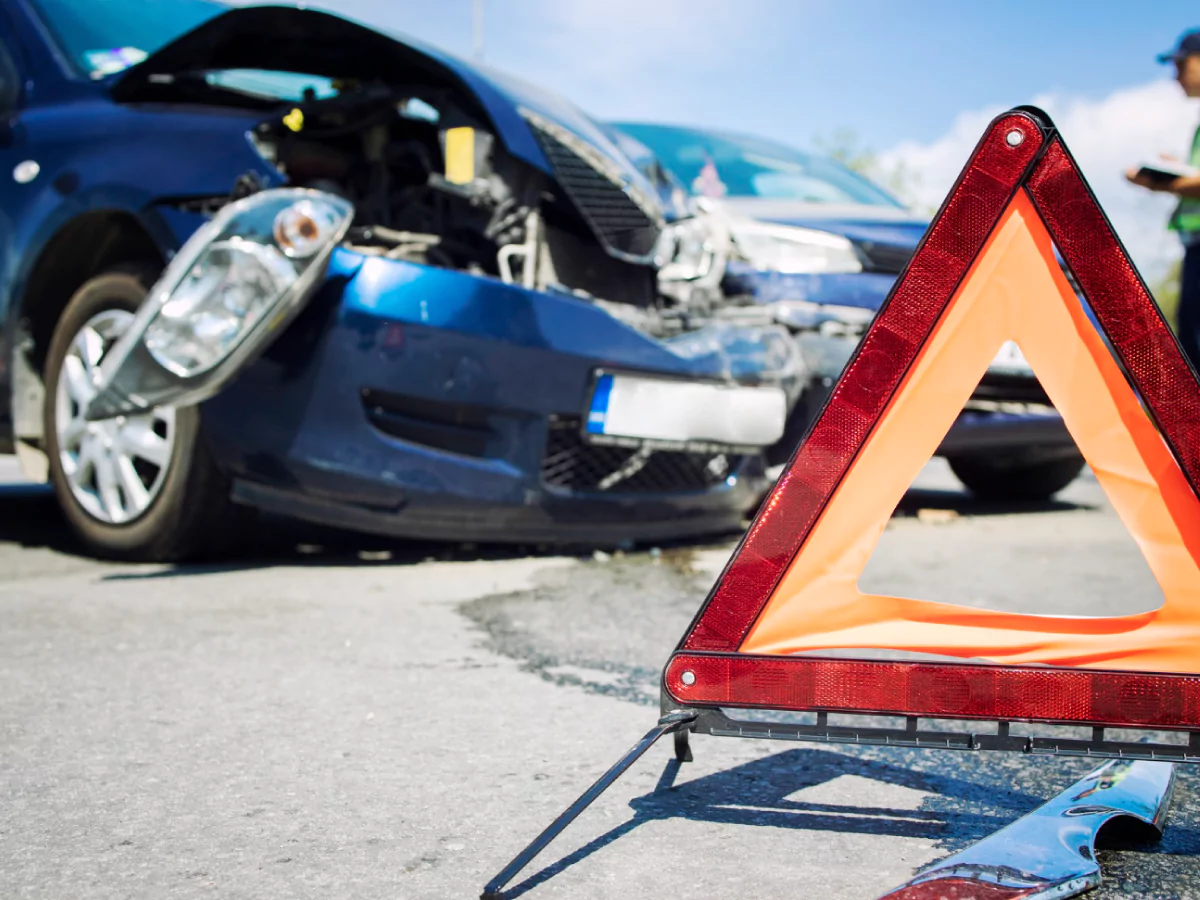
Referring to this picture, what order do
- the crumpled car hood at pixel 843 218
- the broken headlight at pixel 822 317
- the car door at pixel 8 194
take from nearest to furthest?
the car door at pixel 8 194 < the broken headlight at pixel 822 317 < the crumpled car hood at pixel 843 218

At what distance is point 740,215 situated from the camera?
220 inches

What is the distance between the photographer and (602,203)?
14.3ft

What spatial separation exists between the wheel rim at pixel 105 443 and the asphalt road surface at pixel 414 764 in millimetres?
263

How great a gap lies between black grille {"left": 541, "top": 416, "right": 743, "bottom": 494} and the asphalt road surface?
0.37 metres

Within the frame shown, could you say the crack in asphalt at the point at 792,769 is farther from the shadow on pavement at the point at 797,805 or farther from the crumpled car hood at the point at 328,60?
the crumpled car hood at the point at 328,60

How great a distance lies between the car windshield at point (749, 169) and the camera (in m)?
6.36

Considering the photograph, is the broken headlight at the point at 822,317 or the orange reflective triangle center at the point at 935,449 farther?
the broken headlight at the point at 822,317

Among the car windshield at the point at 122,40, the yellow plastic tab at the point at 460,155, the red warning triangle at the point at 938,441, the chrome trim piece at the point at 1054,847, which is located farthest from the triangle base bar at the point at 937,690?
the car windshield at the point at 122,40

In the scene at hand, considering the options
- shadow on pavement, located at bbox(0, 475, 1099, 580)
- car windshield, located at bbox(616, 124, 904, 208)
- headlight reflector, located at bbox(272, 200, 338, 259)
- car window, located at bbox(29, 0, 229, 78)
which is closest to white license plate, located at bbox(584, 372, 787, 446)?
shadow on pavement, located at bbox(0, 475, 1099, 580)

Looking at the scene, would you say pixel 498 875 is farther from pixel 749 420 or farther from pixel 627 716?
pixel 749 420

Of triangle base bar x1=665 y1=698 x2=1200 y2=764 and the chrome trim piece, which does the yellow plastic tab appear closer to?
triangle base bar x1=665 y1=698 x2=1200 y2=764

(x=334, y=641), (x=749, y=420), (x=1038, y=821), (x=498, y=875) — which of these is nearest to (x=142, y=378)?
(x=334, y=641)

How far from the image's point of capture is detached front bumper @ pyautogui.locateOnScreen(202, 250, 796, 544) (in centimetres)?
362

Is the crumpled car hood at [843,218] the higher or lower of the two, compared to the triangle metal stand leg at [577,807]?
higher
